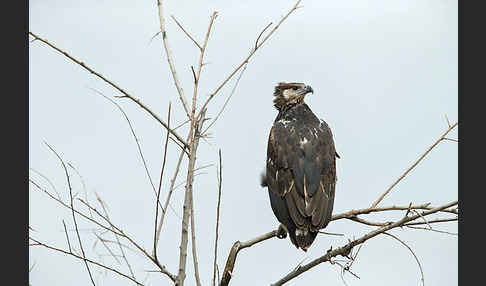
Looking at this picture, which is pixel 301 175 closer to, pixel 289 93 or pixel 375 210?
pixel 375 210

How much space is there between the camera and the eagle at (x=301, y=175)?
17.3 ft

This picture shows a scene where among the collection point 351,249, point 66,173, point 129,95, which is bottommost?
point 351,249

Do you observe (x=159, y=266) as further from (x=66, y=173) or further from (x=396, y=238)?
(x=396, y=238)

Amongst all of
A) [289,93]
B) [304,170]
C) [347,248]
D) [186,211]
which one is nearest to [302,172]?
[304,170]

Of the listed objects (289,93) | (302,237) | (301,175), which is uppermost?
(289,93)

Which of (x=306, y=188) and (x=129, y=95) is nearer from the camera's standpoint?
(x=129, y=95)

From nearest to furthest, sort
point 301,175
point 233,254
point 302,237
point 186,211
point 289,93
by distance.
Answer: point 186,211 < point 233,254 < point 302,237 < point 301,175 < point 289,93

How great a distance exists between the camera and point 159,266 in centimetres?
368

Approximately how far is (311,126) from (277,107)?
1.01 meters

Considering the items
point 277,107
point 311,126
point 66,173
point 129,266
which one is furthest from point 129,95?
point 277,107

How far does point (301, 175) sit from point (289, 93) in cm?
171

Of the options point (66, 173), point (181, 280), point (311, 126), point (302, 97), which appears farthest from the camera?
point (302, 97)

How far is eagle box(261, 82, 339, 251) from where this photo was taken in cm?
528

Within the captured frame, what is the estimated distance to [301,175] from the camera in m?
5.61
